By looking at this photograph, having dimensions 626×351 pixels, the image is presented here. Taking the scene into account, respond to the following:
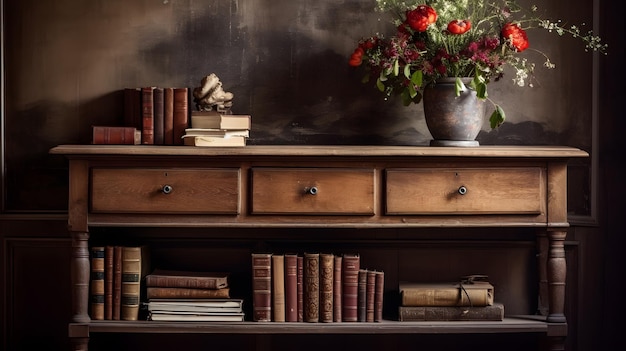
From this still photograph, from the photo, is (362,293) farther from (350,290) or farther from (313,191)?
(313,191)

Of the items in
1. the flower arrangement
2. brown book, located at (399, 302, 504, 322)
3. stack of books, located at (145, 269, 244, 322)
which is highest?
the flower arrangement

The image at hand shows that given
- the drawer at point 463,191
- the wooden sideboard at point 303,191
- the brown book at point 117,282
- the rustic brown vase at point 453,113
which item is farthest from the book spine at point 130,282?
the rustic brown vase at point 453,113

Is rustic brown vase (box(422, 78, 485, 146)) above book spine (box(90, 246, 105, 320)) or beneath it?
above

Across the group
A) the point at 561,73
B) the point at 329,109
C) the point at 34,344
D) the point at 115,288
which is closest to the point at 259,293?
the point at 115,288

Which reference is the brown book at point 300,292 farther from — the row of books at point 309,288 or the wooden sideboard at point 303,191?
the wooden sideboard at point 303,191

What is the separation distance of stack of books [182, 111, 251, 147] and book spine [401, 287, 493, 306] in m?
0.89

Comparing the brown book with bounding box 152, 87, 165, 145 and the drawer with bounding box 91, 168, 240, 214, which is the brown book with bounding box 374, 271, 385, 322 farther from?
the brown book with bounding box 152, 87, 165, 145

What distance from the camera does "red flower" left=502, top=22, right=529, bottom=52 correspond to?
305cm

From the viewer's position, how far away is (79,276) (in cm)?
298

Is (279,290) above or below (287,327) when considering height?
above

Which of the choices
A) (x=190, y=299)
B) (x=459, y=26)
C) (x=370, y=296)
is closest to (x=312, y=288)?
(x=370, y=296)

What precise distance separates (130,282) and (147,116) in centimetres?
68

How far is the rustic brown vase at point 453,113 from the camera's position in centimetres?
312

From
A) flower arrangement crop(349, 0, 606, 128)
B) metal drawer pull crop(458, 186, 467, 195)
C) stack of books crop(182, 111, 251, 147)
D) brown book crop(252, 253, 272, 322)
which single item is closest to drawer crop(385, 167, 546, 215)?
metal drawer pull crop(458, 186, 467, 195)
